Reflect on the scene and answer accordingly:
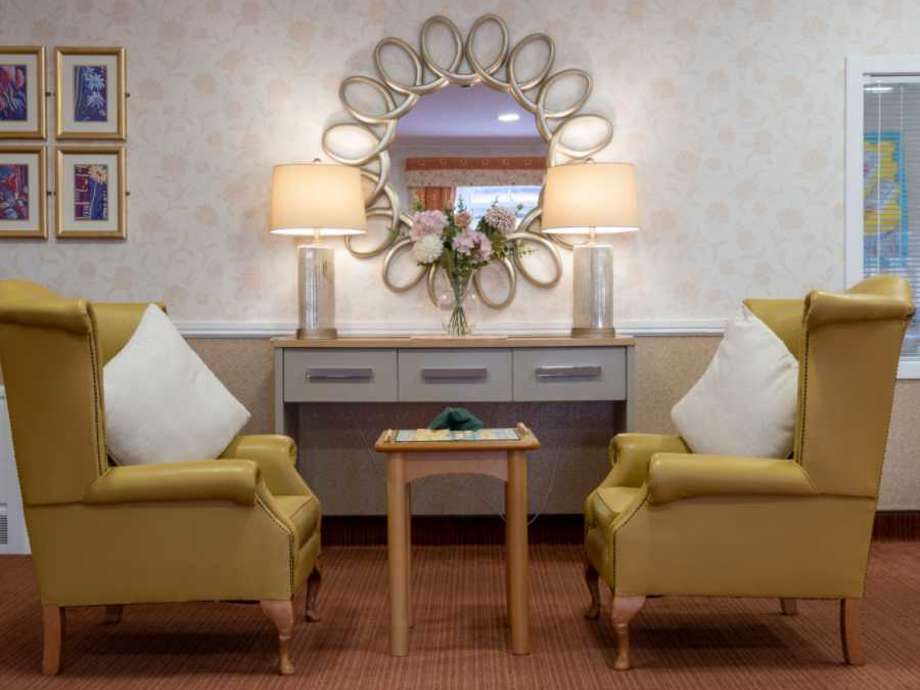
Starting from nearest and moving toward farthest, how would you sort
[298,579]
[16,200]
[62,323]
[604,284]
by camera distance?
[62,323]
[298,579]
[604,284]
[16,200]

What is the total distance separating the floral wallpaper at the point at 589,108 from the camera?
14.1ft

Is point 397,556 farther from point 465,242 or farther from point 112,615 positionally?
point 465,242

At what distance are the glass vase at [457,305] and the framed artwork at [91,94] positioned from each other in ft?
4.96

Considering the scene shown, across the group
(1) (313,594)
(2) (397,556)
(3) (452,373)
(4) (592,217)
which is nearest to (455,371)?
(3) (452,373)

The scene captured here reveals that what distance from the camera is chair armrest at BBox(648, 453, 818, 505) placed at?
2674mm

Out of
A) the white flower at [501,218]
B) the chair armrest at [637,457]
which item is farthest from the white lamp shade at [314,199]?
the chair armrest at [637,457]

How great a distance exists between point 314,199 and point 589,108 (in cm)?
124

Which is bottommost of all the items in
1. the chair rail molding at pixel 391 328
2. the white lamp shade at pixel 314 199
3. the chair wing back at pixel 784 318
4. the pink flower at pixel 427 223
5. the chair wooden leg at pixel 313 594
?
the chair wooden leg at pixel 313 594

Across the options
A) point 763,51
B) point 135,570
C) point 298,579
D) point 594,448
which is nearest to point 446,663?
point 298,579

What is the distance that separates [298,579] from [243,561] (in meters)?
0.17

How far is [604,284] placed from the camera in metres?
4.05

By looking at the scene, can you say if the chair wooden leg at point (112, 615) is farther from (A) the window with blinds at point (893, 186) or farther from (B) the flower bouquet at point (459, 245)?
(A) the window with blinds at point (893, 186)

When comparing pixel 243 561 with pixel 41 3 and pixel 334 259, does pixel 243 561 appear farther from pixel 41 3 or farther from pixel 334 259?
pixel 41 3

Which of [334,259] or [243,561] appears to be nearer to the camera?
[243,561]
